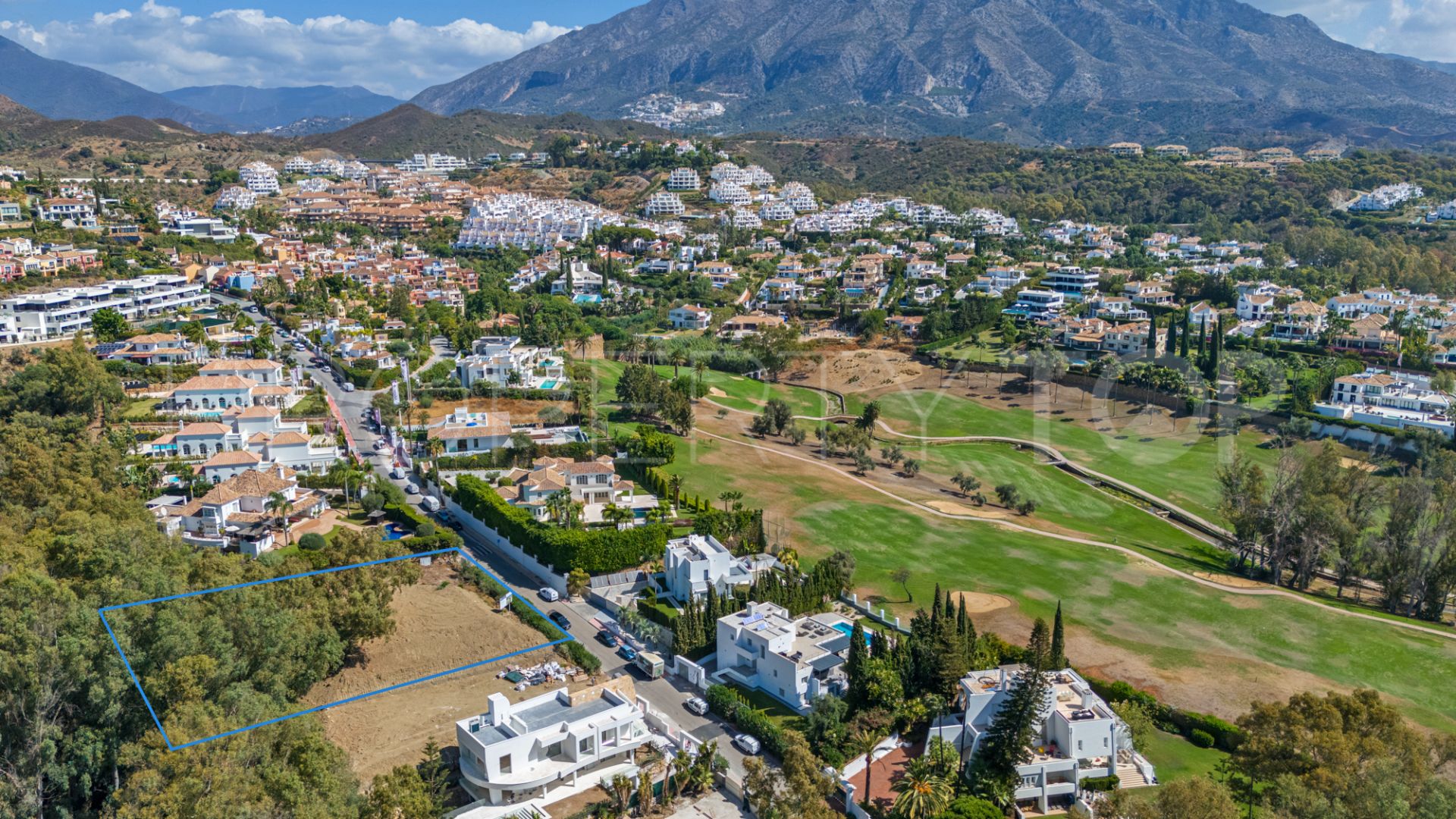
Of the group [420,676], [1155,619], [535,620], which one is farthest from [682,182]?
[420,676]

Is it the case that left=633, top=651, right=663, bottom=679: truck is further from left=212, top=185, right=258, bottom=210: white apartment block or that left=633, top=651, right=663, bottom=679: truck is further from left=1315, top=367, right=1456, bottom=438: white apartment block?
left=212, top=185, right=258, bottom=210: white apartment block

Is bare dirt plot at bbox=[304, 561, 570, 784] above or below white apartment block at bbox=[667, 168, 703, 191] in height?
below

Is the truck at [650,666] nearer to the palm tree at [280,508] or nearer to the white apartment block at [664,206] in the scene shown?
the palm tree at [280,508]

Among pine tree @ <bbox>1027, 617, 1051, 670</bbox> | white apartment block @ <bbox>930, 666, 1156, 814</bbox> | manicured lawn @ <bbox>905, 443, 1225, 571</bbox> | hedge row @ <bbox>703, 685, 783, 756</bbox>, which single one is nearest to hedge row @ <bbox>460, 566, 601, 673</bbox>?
hedge row @ <bbox>703, 685, 783, 756</bbox>

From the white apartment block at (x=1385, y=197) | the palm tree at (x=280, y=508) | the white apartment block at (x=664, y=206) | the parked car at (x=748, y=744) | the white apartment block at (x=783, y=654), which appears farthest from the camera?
the white apartment block at (x=664, y=206)

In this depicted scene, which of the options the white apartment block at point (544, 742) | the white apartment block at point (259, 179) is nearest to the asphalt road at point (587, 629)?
the white apartment block at point (544, 742)
